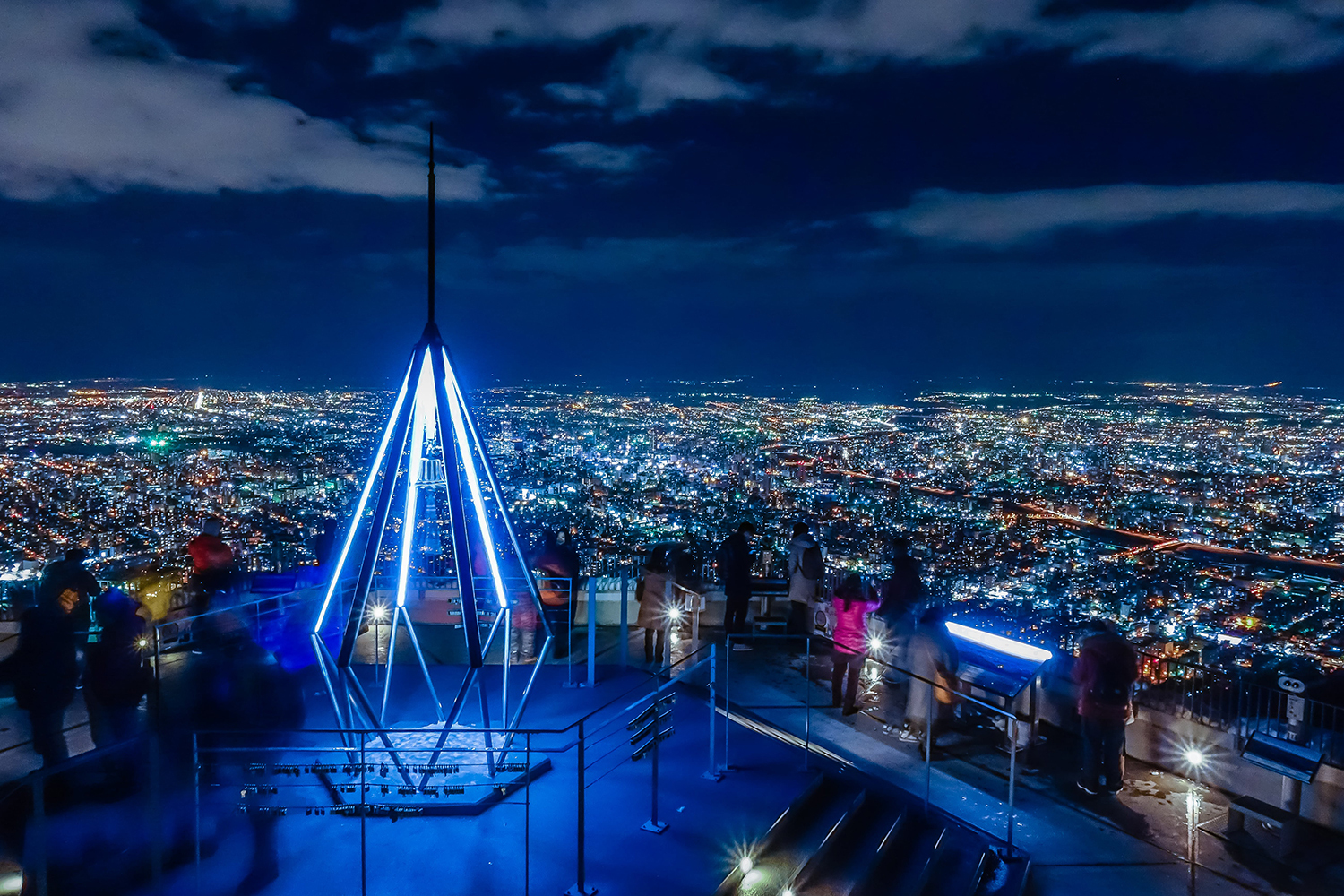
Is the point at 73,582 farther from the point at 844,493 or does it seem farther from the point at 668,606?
the point at 844,493

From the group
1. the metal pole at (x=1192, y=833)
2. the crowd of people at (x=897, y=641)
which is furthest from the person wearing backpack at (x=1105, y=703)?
the metal pole at (x=1192, y=833)

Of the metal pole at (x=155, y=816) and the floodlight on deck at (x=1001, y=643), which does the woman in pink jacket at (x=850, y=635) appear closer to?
the floodlight on deck at (x=1001, y=643)

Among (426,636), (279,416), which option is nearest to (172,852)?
(426,636)

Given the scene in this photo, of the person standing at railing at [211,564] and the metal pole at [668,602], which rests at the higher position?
the person standing at railing at [211,564]

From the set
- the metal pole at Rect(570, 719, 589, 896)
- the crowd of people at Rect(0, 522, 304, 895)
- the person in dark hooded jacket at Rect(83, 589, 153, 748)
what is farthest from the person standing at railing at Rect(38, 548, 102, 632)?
the metal pole at Rect(570, 719, 589, 896)

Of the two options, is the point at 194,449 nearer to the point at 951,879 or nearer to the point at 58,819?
the point at 58,819

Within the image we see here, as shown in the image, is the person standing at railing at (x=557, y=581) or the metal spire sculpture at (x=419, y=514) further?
the person standing at railing at (x=557, y=581)

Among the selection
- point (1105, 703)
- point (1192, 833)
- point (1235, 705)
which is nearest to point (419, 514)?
point (1105, 703)
